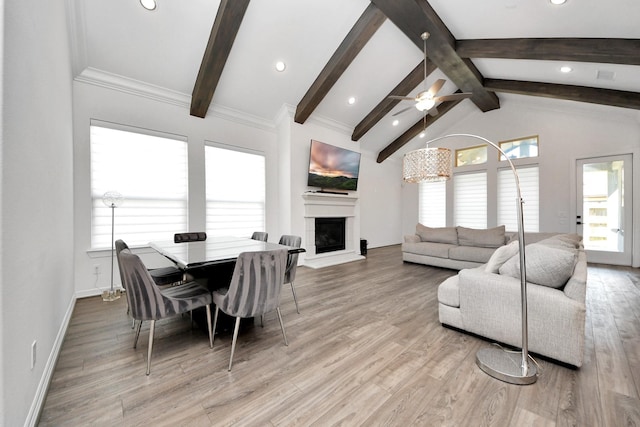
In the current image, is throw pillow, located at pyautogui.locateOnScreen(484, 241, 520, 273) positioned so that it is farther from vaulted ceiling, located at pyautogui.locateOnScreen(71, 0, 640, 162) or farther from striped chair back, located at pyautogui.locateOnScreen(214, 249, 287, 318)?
vaulted ceiling, located at pyautogui.locateOnScreen(71, 0, 640, 162)

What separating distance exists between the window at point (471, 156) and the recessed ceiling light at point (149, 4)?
24.2ft

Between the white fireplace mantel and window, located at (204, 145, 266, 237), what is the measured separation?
977mm

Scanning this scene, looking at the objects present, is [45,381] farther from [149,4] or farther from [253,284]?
[149,4]

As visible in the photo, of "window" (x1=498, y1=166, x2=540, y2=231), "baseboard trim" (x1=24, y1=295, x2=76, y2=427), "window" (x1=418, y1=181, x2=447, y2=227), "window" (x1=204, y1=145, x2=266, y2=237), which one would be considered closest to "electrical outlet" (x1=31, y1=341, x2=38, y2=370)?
"baseboard trim" (x1=24, y1=295, x2=76, y2=427)

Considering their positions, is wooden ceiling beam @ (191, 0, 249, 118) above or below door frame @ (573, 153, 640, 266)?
above

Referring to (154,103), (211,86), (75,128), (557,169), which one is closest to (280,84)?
(211,86)

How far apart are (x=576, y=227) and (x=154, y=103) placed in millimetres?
8548

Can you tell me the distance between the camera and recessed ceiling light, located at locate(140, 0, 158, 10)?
112 inches

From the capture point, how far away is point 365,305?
10.1 feet

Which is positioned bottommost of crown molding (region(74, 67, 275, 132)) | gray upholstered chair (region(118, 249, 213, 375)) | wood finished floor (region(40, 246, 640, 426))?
wood finished floor (region(40, 246, 640, 426))

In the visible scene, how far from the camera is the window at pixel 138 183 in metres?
3.48

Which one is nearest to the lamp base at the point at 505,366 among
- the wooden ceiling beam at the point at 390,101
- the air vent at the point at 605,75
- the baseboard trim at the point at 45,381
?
the baseboard trim at the point at 45,381

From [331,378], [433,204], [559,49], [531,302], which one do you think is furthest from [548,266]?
[433,204]

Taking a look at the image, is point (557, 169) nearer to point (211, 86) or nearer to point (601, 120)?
point (601, 120)
